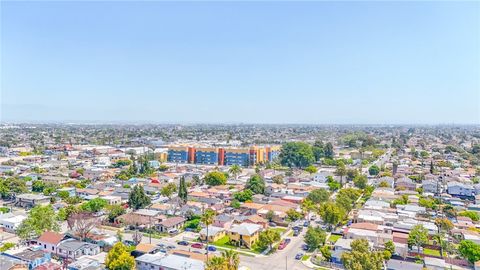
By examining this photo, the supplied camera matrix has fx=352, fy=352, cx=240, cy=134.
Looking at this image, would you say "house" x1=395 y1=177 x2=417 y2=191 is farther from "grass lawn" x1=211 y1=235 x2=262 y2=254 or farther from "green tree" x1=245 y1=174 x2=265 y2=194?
"grass lawn" x1=211 y1=235 x2=262 y2=254

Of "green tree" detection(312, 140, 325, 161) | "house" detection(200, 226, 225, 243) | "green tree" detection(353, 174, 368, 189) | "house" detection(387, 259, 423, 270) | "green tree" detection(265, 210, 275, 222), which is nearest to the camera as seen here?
"house" detection(387, 259, 423, 270)

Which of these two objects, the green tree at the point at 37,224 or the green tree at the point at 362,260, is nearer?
the green tree at the point at 362,260

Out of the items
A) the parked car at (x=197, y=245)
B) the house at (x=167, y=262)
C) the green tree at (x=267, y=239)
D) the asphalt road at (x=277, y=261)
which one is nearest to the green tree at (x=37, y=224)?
the house at (x=167, y=262)

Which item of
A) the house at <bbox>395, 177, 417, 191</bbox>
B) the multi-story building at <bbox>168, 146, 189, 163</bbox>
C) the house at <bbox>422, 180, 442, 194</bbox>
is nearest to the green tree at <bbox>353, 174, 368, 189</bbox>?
the house at <bbox>395, 177, 417, 191</bbox>

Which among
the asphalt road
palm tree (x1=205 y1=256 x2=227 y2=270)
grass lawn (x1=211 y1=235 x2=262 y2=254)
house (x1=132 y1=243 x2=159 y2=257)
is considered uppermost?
palm tree (x1=205 y1=256 x2=227 y2=270)

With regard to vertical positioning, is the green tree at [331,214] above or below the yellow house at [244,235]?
above

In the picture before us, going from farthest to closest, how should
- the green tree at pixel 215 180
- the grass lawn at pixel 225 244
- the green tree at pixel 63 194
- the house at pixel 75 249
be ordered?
the green tree at pixel 215 180, the green tree at pixel 63 194, the grass lawn at pixel 225 244, the house at pixel 75 249

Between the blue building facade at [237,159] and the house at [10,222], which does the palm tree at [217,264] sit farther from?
the blue building facade at [237,159]
